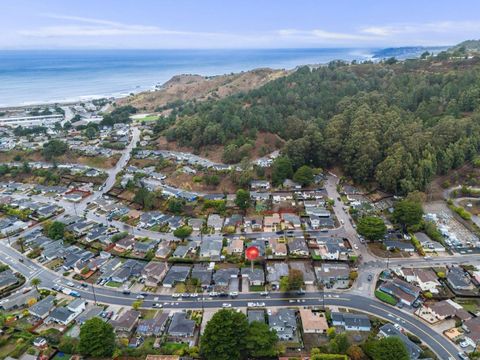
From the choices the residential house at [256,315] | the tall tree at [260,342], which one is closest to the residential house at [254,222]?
the residential house at [256,315]

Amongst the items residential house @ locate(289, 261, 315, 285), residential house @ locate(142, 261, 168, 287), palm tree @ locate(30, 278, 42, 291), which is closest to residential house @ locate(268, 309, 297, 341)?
residential house @ locate(289, 261, 315, 285)

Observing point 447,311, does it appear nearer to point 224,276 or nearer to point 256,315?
point 256,315

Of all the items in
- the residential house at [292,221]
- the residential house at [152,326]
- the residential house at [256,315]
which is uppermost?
the residential house at [256,315]

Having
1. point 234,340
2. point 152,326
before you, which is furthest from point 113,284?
point 234,340

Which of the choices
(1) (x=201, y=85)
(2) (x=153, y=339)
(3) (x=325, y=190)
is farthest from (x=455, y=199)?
(1) (x=201, y=85)

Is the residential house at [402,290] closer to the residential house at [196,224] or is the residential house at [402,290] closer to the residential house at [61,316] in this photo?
the residential house at [196,224]

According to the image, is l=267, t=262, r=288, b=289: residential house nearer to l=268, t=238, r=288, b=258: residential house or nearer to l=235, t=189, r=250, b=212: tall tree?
l=268, t=238, r=288, b=258: residential house
